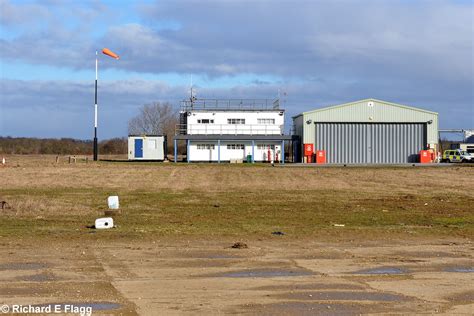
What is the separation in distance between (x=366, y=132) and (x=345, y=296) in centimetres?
6402

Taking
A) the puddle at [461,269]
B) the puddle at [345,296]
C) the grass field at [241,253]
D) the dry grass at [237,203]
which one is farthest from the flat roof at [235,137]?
the puddle at [345,296]

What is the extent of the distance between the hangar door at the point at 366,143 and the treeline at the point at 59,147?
4825 centimetres

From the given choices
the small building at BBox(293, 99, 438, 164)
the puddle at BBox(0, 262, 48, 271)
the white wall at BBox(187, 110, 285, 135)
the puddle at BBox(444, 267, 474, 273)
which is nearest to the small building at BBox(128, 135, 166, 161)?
the white wall at BBox(187, 110, 285, 135)

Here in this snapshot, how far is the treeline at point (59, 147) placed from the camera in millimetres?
113000

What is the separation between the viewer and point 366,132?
73.4 meters

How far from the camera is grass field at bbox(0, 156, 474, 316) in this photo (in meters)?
10.2

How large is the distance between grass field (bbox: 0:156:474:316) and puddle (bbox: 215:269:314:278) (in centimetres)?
2

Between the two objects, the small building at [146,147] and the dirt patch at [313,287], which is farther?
the small building at [146,147]

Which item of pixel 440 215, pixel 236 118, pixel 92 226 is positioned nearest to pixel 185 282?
pixel 92 226

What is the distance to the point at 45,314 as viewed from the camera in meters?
9.11

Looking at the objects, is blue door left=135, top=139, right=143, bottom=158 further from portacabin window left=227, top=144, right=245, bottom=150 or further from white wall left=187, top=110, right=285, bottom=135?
portacabin window left=227, top=144, right=245, bottom=150

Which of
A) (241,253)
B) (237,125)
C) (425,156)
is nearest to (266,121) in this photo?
(237,125)

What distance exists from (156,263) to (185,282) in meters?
2.04

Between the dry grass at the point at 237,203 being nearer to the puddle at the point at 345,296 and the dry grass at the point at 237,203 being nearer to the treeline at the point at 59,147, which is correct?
the puddle at the point at 345,296
